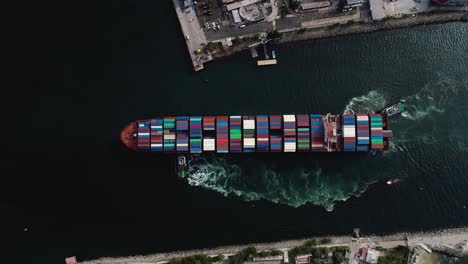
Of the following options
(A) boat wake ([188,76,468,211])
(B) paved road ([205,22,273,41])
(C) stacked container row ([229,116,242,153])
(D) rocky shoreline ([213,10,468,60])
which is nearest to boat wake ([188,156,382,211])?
(A) boat wake ([188,76,468,211])

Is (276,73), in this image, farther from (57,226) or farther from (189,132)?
(57,226)

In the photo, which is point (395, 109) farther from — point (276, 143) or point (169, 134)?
point (169, 134)

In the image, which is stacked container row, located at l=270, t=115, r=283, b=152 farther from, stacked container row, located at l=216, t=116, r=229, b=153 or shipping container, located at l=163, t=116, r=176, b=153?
shipping container, located at l=163, t=116, r=176, b=153

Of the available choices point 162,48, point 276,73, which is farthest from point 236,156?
point 162,48

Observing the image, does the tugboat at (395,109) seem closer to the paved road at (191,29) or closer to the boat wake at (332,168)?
the boat wake at (332,168)

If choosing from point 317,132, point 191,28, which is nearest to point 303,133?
point 317,132

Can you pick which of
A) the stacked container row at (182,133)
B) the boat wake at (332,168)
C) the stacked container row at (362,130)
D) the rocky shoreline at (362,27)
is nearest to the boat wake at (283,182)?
the boat wake at (332,168)
